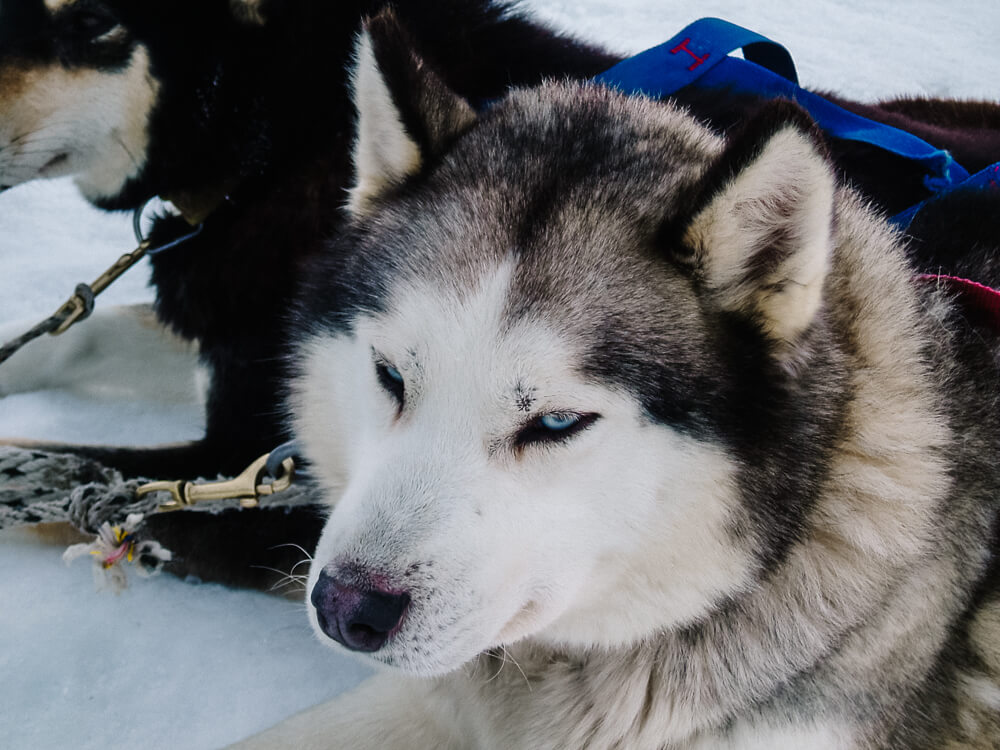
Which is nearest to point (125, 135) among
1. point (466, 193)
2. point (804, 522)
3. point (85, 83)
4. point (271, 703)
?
point (85, 83)

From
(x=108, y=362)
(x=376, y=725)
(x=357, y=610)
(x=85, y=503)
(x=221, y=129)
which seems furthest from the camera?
(x=108, y=362)

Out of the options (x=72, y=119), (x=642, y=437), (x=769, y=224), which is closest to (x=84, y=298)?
(x=72, y=119)

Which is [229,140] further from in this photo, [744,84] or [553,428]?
[553,428]

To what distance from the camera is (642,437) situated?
1.14 metres

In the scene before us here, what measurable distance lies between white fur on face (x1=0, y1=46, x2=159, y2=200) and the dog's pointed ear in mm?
1639

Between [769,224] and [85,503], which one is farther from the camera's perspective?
[85,503]

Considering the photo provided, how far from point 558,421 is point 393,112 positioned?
63 centimetres

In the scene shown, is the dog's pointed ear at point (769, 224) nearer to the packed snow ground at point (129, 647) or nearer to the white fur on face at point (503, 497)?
the white fur on face at point (503, 497)

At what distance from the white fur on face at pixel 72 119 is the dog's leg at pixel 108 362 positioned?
0.61 meters

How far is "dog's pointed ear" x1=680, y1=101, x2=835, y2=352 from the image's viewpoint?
1.03 metres

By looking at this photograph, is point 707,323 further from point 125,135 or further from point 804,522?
point 125,135

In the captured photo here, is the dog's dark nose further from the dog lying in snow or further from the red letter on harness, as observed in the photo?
the red letter on harness

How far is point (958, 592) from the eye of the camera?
1.33 m

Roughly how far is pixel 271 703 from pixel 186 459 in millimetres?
684
